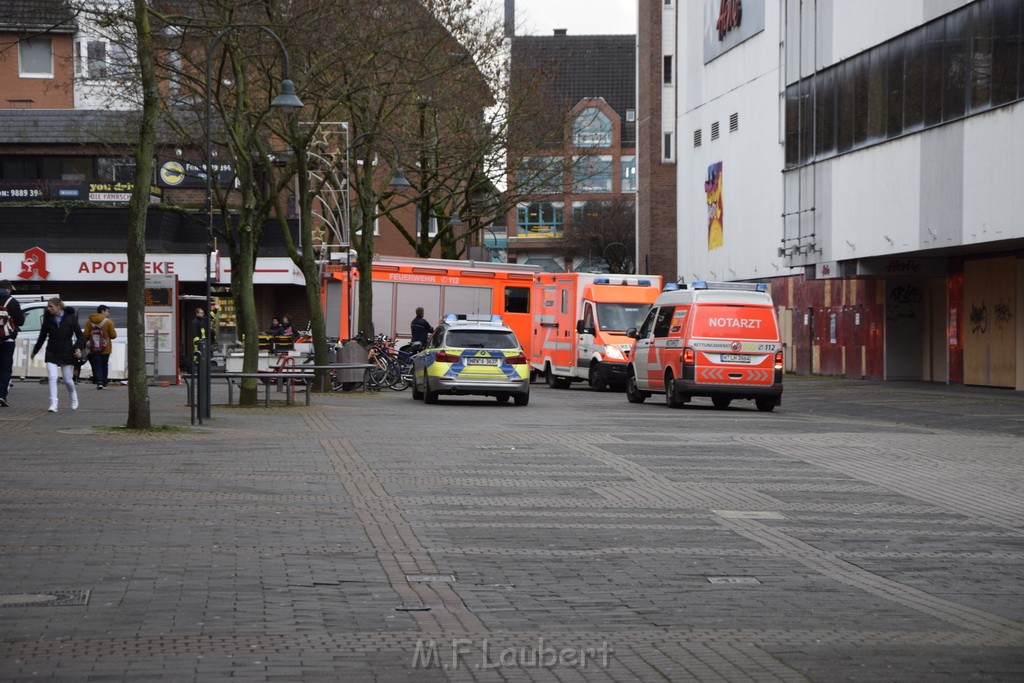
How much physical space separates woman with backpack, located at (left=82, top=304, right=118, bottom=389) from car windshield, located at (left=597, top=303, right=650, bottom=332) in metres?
11.1

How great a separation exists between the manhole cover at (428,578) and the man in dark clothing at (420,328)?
30.4 metres

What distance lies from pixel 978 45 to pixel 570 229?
237 feet

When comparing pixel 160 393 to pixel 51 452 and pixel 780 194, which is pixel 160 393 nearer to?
pixel 51 452

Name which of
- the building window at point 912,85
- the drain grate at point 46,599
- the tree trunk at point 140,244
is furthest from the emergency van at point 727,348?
the drain grate at point 46,599

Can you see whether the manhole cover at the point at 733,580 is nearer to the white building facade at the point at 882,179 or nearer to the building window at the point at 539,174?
the white building facade at the point at 882,179

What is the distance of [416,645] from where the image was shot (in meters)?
7.05

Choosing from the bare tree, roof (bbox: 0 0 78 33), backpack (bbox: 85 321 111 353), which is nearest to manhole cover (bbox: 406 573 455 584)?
roof (bbox: 0 0 78 33)

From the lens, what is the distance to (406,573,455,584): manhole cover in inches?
351

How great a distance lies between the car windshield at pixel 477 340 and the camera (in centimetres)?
2956

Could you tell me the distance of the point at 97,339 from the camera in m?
34.1

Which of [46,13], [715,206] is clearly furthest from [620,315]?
[715,206]

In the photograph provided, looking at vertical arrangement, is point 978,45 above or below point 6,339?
above

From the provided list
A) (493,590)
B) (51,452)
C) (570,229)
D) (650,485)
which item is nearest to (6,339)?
(51,452)

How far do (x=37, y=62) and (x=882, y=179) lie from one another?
39339mm
